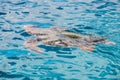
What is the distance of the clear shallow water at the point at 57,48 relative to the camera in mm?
6465

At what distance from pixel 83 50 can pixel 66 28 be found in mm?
1894

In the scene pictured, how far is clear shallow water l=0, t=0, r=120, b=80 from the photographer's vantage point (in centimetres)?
646

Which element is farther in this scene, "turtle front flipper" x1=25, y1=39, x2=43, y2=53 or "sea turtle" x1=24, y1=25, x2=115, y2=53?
"sea turtle" x1=24, y1=25, x2=115, y2=53

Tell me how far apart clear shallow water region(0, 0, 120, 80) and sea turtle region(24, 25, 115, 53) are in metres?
0.19

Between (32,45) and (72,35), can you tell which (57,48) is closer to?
(32,45)

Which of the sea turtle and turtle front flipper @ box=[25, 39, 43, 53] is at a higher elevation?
the sea turtle

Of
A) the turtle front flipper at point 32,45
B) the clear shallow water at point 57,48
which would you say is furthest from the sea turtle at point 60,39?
the clear shallow water at point 57,48

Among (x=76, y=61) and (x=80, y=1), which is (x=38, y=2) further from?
(x=76, y=61)

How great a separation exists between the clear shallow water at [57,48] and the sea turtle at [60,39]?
0.19 metres

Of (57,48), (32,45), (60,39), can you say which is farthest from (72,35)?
(32,45)

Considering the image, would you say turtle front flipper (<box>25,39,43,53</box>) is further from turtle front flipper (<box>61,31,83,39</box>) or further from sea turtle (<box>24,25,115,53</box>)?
turtle front flipper (<box>61,31,83,39</box>)

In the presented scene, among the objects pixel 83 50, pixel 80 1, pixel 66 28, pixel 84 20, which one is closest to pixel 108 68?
pixel 83 50

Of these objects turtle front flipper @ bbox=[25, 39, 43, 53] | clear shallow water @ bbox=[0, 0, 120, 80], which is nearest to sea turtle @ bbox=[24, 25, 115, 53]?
turtle front flipper @ bbox=[25, 39, 43, 53]

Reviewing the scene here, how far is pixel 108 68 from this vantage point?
6641 millimetres
